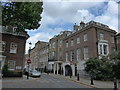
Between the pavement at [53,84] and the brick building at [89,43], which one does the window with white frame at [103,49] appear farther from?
the pavement at [53,84]

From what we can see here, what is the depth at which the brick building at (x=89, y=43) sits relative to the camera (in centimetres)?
2344

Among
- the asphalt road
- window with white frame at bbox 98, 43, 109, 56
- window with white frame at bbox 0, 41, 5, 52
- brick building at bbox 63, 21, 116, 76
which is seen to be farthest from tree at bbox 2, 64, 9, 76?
window with white frame at bbox 98, 43, 109, 56

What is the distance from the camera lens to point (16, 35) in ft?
73.7

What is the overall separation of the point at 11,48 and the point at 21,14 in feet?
40.7

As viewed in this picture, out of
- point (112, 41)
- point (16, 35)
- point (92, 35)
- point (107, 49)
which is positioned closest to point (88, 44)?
point (92, 35)

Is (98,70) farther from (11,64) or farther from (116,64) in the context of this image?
(11,64)

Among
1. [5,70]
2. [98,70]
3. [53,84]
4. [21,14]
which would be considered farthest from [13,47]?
[98,70]

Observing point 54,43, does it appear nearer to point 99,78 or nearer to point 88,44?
point 88,44

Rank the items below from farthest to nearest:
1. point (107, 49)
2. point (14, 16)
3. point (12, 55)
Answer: point (107, 49) → point (12, 55) → point (14, 16)

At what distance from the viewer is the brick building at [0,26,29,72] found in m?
20.8

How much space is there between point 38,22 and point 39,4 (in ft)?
5.51

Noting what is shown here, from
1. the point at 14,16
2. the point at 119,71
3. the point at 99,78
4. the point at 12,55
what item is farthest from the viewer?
the point at 12,55

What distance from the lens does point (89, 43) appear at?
942 inches

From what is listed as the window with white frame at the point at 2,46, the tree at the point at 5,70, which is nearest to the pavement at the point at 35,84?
the tree at the point at 5,70
